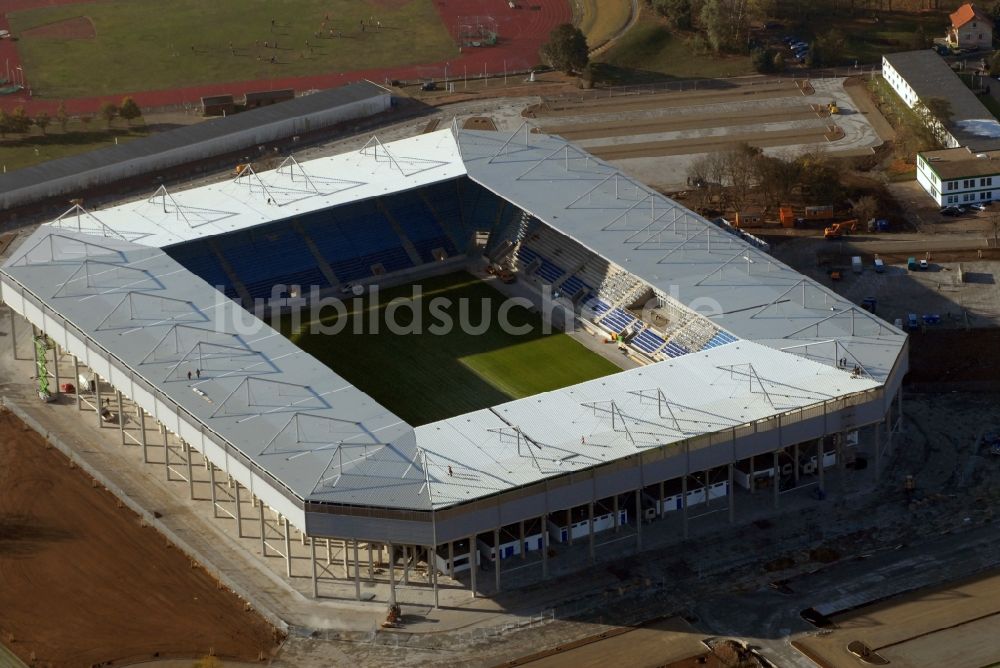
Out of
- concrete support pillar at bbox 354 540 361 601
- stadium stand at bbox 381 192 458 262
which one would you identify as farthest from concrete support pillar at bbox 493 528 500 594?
stadium stand at bbox 381 192 458 262

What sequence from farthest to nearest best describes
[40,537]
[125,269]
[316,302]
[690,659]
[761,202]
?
[761,202]
[316,302]
[125,269]
[40,537]
[690,659]

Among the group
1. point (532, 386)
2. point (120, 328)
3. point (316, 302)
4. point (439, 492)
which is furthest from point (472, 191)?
point (439, 492)

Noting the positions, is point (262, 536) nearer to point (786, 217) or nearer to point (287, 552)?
point (287, 552)

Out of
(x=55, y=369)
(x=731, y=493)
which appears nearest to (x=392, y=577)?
(x=731, y=493)

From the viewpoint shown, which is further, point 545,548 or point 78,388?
point 78,388

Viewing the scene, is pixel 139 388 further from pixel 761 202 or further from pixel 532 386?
pixel 761 202

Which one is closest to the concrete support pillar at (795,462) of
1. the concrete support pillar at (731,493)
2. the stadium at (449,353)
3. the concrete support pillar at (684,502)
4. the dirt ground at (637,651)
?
the stadium at (449,353)
